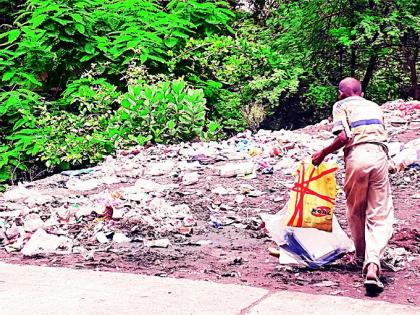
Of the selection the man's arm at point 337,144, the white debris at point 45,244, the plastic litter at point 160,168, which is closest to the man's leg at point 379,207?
the man's arm at point 337,144

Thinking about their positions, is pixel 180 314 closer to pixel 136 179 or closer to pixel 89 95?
pixel 136 179

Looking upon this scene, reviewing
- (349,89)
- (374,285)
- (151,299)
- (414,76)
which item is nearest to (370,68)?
(414,76)

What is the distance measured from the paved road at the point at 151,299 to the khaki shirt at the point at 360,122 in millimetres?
1098

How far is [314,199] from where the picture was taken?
4.54 metres

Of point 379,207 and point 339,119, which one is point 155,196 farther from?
Result: point 379,207

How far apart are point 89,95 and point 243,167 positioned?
4.15 metres

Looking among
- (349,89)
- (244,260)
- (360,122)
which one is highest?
(349,89)

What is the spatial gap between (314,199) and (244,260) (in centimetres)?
78

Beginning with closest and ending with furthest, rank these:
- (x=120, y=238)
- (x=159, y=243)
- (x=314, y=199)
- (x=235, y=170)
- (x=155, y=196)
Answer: (x=314, y=199), (x=159, y=243), (x=120, y=238), (x=155, y=196), (x=235, y=170)

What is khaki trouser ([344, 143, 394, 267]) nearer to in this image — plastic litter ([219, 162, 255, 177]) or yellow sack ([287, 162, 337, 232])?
yellow sack ([287, 162, 337, 232])

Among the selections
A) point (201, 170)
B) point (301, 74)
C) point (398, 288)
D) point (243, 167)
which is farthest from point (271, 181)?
point (301, 74)

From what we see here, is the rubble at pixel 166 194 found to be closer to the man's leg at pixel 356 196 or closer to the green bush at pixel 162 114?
the green bush at pixel 162 114

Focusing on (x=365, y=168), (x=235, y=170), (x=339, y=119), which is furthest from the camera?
(x=235, y=170)

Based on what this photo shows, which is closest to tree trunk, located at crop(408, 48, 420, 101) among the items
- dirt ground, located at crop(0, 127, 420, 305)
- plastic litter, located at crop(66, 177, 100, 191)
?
dirt ground, located at crop(0, 127, 420, 305)
